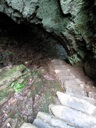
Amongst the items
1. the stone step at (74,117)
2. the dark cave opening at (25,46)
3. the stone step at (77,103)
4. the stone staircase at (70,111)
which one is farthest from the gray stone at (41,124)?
the dark cave opening at (25,46)

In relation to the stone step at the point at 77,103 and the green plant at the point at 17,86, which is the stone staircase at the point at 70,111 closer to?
the stone step at the point at 77,103

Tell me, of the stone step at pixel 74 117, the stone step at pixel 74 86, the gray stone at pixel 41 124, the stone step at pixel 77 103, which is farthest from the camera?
the stone step at pixel 74 86

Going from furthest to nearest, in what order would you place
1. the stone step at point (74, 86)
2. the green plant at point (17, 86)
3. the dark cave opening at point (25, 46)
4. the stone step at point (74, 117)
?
the dark cave opening at point (25, 46), the stone step at point (74, 86), the green plant at point (17, 86), the stone step at point (74, 117)

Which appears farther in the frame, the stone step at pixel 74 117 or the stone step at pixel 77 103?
the stone step at pixel 77 103

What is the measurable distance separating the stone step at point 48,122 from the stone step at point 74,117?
205 millimetres

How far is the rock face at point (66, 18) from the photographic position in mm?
3837

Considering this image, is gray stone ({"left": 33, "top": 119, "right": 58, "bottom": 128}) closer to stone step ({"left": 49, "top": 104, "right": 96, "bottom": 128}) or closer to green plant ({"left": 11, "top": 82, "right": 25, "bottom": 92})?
stone step ({"left": 49, "top": 104, "right": 96, "bottom": 128})

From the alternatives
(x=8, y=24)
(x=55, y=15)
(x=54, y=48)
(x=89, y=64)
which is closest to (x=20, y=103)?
(x=89, y=64)

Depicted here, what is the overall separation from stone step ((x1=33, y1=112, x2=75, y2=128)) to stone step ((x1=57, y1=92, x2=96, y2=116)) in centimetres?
63

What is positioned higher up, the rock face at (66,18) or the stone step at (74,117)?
the rock face at (66,18)

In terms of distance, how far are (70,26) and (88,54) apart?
2.92 ft

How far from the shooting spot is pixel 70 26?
13.8 ft

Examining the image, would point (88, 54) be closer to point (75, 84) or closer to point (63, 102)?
point (75, 84)

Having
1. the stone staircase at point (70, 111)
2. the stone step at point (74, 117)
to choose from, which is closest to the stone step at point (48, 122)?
the stone staircase at point (70, 111)
